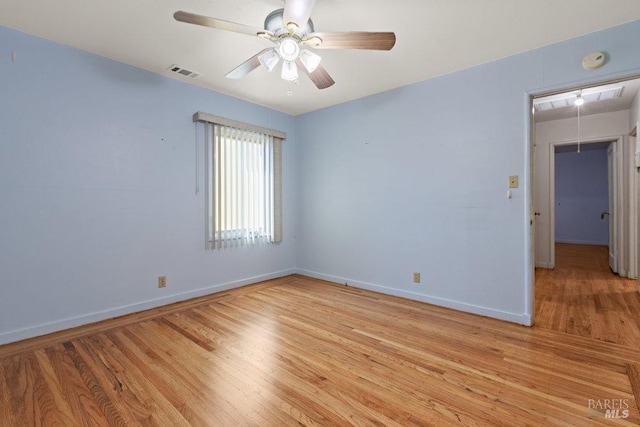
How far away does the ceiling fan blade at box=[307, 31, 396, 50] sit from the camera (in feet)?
5.81

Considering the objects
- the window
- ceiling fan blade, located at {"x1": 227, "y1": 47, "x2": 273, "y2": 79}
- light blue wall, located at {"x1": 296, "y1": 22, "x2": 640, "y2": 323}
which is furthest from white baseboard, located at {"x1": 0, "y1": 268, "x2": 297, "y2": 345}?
ceiling fan blade, located at {"x1": 227, "y1": 47, "x2": 273, "y2": 79}

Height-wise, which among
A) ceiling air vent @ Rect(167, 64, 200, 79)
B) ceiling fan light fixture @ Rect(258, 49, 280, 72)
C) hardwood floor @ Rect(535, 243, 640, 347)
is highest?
ceiling air vent @ Rect(167, 64, 200, 79)

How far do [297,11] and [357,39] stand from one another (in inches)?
16.0

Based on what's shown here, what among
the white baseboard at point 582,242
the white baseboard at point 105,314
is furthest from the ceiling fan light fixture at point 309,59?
the white baseboard at point 582,242

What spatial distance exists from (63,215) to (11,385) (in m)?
1.33

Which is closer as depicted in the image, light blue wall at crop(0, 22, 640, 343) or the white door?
light blue wall at crop(0, 22, 640, 343)

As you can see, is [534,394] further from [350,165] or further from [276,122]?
[276,122]

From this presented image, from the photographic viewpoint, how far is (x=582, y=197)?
7.58 meters

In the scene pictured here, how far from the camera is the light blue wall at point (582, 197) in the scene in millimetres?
7340

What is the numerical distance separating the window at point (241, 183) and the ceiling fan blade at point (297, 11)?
2019 mm

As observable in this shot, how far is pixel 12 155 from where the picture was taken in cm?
231

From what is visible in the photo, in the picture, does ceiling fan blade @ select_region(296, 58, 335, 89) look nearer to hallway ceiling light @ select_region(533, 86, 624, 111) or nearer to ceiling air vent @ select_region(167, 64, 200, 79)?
ceiling air vent @ select_region(167, 64, 200, 79)

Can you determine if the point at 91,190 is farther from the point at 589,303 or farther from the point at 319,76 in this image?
the point at 589,303

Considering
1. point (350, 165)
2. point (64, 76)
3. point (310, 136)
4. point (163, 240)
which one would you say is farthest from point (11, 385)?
point (310, 136)
